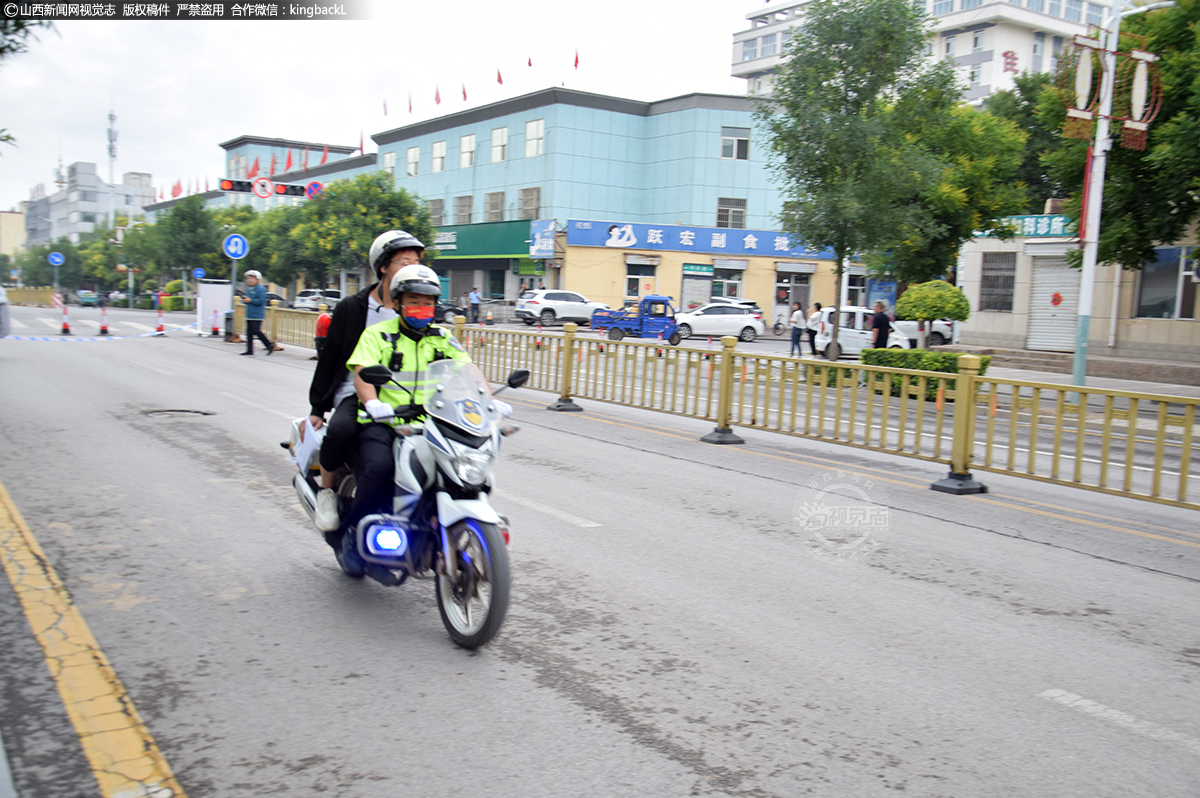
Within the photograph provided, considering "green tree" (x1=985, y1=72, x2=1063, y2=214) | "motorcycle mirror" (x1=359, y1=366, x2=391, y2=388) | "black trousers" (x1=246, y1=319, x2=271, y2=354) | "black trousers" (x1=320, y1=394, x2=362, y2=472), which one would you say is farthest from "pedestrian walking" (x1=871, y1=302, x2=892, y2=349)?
"green tree" (x1=985, y1=72, x2=1063, y2=214)

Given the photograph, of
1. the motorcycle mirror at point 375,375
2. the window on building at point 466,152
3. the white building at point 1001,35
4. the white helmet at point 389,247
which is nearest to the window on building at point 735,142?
the window on building at point 466,152

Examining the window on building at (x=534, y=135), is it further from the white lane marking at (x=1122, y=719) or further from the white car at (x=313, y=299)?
the white lane marking at (x=1122, y=719)

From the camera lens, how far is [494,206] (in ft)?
178

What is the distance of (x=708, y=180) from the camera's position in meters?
50.1

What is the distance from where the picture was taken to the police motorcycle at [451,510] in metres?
3.94

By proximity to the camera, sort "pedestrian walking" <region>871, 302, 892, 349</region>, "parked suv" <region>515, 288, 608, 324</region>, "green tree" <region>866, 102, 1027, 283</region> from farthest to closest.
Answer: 1. "parked suv" <region>515, 288, 608, 324</region>
2. "green tree" <region>866, 102, 1027, 283</region>
3. "pedestrian walking" <region>871, 302, 892, 349</region>

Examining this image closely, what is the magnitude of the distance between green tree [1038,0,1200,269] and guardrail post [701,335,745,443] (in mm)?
12589

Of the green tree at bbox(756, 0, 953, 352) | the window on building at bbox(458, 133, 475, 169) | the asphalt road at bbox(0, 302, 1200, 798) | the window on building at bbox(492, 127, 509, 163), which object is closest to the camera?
the asphalt road at bbox(0, 302, 1200, 798)

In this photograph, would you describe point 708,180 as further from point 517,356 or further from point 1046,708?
point 1046,708

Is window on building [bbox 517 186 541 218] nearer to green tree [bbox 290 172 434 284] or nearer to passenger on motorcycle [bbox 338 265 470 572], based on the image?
green tree [bbox 290 172 434 284]

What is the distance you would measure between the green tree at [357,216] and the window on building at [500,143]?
20.0ft

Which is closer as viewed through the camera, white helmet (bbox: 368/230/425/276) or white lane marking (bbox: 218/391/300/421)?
white helmet (bbox: 368/230/425/276)

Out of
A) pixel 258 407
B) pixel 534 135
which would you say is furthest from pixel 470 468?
pixel 534 135

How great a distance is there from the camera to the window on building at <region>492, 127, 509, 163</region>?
176ft
